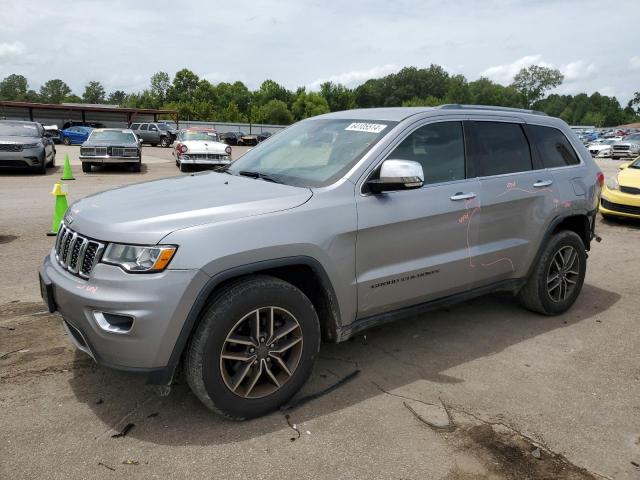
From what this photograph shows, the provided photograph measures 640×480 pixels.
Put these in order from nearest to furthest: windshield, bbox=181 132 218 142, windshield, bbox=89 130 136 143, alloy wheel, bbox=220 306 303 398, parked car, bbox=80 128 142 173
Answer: alloy wheel, bbox=220 306 303 398 → parked car, bbox=80 128 142 173 → windshield, bbox=89 130 136 143 → windshield, bbox=181 132 218 142

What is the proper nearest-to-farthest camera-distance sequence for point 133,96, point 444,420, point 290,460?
point 290,460
point 444,420
point 133,96

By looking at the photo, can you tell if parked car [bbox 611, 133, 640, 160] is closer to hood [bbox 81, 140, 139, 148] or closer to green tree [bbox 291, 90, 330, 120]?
hood [bbox 81, 140, 139, 148]

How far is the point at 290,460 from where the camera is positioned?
2.78 metres

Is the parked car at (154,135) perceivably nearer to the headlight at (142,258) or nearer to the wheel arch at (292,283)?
the wheel arch at (292,283)

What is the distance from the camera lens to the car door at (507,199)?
13.6 feet

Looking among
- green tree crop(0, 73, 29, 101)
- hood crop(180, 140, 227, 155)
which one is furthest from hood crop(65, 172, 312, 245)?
green tree crop(0, 73, 29, 101)

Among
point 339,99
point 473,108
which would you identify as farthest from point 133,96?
point 473,108

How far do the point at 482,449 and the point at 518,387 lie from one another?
2.79 feet

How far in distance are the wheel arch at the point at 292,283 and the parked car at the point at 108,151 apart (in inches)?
575

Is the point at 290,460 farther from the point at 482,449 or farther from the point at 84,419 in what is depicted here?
the point at 84,419

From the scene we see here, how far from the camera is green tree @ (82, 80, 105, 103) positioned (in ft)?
484

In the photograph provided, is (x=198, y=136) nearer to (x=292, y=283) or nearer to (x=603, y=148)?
(x=292, y=283)

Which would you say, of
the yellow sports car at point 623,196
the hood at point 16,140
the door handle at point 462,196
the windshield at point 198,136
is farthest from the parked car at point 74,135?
the door handle at point 462,196

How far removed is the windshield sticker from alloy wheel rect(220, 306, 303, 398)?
4.85ft
